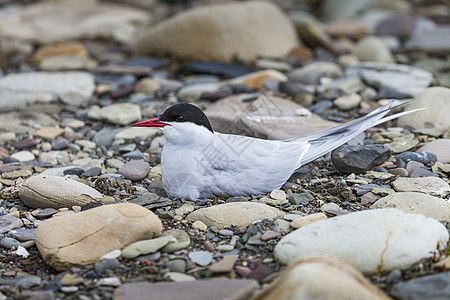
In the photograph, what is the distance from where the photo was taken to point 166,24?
8.64 m

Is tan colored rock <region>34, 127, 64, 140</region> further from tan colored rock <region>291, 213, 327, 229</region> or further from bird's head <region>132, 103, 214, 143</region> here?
tan colored rock <region>291, 213, 327, 229</region>

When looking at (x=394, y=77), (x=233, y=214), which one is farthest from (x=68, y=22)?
(x=233, y=214)

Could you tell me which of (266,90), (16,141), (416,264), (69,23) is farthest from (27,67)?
(416,264)

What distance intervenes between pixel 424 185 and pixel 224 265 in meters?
1.86

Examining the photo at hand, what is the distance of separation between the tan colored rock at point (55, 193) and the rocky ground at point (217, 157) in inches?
0.5

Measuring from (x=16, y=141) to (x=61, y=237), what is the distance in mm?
2608

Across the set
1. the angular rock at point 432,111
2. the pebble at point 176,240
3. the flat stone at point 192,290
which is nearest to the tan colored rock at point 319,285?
the flat stone at point 192,290

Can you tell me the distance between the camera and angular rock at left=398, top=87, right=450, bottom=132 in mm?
5621

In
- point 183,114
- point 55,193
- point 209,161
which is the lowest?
point 55,193

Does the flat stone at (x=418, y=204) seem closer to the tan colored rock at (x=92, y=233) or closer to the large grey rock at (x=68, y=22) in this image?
the tan colored rock at (x=92, y=233)

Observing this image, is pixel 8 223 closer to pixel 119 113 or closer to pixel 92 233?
pixel 92 233

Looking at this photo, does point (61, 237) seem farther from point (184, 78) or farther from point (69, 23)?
point (69, 23)

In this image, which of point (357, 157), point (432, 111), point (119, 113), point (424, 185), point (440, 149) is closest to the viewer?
point (424, 185)

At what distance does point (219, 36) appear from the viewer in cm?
834
